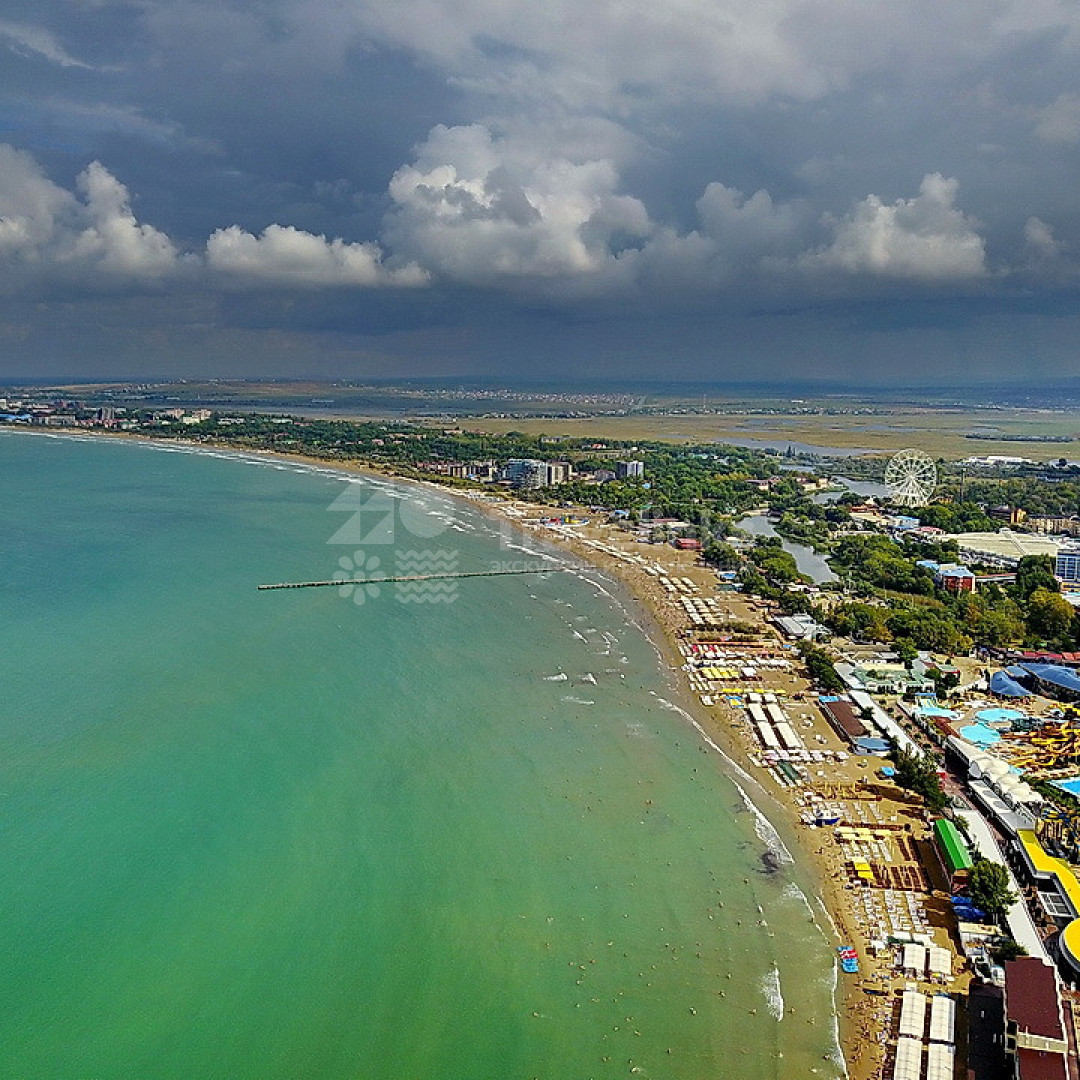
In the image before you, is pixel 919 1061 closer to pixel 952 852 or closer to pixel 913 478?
pixel 952 852

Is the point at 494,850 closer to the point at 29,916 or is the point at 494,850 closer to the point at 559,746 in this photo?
the point at 559,746

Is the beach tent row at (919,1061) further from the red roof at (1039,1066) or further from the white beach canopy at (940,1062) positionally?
the red roof at (1039,1066)

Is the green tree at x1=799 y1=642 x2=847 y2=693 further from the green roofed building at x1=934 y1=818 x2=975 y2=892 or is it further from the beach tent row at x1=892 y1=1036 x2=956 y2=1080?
the beach tent row at x1=892 y1=1036 x2=956 y2=1080

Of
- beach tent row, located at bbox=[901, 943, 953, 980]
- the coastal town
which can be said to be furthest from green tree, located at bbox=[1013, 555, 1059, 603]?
beach tent row, located at bbox=[901, 943, 953, 980]

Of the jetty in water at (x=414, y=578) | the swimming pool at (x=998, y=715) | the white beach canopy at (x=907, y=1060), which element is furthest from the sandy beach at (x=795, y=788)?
the swimming pool at (x=998, y=715)

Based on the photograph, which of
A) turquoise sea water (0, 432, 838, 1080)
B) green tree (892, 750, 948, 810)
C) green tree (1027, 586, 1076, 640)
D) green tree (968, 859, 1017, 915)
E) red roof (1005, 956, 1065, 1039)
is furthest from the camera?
green tree (1027, 586, 1076, 640)

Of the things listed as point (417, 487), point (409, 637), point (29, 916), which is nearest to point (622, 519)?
point (417, 487)
